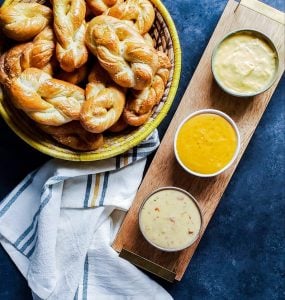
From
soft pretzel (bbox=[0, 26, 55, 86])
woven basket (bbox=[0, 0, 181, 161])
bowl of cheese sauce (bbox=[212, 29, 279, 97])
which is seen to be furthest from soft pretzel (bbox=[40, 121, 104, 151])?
bowl of cheese sauce (bbox=[212, 29, 279, 97])

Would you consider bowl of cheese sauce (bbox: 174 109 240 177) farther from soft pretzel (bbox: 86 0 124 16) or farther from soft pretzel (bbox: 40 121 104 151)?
soft pretzel (bbox: 86 0 124 16)

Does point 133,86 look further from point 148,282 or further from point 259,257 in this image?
point 259,257

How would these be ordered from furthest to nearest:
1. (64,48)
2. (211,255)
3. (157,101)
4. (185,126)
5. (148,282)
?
(211,255) < (148,282) < (185,126) < (157,101) < (64,48)

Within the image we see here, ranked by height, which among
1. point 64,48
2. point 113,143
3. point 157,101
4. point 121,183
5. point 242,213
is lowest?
point 242,213

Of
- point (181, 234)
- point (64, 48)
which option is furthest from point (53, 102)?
point (181, 234)

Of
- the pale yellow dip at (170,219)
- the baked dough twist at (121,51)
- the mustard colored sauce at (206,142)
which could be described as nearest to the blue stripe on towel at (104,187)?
the pale yellow dip at (170,219)

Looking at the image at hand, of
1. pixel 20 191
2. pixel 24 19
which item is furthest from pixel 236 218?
pixel 24 19
